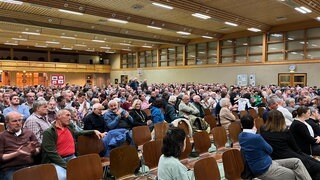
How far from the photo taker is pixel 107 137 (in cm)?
444

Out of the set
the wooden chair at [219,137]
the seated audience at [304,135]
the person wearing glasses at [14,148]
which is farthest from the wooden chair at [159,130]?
the person wearing glasses at [14,148]

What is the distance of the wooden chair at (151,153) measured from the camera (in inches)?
150

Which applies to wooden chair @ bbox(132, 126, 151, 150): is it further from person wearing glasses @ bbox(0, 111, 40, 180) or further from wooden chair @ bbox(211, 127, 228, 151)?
person wearing glasses @ bbox(0, 111, 40, 180)

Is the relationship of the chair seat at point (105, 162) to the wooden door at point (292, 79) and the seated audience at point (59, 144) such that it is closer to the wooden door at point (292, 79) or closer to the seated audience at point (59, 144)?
the seated audience at point (59, 144)

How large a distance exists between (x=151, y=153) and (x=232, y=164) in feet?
3.67

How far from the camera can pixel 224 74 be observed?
19375mm

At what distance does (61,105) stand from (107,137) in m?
2.90

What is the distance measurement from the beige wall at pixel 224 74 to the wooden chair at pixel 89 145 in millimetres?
14633

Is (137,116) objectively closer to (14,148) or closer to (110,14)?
(14,148)

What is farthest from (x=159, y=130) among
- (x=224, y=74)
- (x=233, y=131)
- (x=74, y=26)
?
(x=224, y=74)

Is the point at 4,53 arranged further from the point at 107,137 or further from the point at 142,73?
the point at 107,137

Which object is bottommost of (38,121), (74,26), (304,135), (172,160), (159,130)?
(159,130)

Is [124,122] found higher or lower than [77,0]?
lower

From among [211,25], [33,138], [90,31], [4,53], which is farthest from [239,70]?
[4,53]
